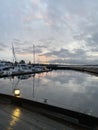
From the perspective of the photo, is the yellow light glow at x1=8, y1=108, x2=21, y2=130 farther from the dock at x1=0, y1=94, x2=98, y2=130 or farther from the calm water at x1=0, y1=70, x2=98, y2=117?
the calm water at x1=0, y1=70, x2=98, y2=117

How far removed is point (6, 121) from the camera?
6012 millimetres

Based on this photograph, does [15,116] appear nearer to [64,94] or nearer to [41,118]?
[41,118]

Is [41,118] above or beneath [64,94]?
above

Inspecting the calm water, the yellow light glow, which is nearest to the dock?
the yellow light glow

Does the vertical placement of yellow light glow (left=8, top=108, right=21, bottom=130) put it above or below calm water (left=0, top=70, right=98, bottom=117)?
above

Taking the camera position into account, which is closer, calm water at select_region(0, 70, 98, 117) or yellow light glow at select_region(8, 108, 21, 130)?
yellow light glow at select_region(8, 108, 21, 130)

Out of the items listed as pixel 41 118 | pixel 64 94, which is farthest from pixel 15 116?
pixel 64 94

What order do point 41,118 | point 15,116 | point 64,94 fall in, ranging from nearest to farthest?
point 41,118 < point 15,116 < point 64,94

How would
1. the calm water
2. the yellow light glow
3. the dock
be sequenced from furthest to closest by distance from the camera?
1. the calm water
2. the yellow light glow
3. the dock

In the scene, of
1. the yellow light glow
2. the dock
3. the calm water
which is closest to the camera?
the dock

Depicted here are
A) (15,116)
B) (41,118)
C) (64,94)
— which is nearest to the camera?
(41,118)

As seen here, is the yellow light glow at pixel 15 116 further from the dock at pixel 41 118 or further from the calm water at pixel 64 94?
the calm water at pixel 64 94

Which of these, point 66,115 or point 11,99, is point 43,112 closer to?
point 66,115

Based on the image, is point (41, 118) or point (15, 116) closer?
point (41, 118)
